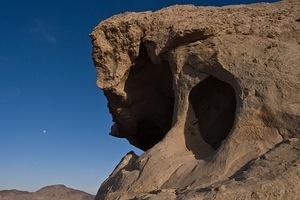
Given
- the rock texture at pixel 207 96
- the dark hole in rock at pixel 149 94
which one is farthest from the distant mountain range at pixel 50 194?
the rock texture at pixel 207 96

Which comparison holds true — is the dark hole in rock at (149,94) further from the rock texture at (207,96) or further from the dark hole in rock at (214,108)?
the dark hole in rock at (214,108)

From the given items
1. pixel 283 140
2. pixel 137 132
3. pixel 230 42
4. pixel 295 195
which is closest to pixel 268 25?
pixel 230 42

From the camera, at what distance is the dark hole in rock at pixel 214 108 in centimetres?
1084

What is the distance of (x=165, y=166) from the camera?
30.4 feet

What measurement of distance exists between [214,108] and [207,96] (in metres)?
0.40

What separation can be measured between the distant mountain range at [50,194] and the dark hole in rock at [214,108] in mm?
80722

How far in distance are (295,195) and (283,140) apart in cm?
176

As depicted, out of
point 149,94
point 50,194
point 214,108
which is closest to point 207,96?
point 214,108

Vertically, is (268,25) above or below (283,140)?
above

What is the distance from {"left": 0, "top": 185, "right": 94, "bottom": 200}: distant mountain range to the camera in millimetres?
92000

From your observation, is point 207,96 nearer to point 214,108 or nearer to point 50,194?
point 214,108

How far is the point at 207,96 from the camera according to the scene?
1155 cm

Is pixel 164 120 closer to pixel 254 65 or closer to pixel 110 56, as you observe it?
pixel 110 56

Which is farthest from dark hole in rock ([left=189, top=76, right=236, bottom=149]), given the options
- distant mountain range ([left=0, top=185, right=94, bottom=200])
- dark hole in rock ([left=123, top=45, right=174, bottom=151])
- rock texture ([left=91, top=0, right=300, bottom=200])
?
distant mountain range ([left=0, top=185, right=94, bottom=200])
